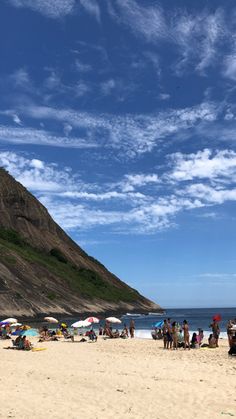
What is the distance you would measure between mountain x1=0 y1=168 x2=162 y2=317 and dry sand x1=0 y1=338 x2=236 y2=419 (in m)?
51.5

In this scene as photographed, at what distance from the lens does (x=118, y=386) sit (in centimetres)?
1568

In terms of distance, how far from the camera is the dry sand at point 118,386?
12.0 meters

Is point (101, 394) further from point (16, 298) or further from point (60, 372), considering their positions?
point (16, 298)

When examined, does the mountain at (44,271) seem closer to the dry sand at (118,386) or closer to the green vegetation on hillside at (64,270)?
the green vegetation on hillside at (64,270)

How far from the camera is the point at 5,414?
37.4 feet

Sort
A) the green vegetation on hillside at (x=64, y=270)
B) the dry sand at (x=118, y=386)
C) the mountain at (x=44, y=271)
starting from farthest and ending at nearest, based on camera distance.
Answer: the green vegetation on hillside at (x=64, y=270) → the mountain at (x=44, y=271) → the dry sand at (x=118, y=386)

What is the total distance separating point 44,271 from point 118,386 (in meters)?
87.5

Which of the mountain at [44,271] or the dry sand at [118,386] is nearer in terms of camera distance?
→ the dry sand at [118,386]

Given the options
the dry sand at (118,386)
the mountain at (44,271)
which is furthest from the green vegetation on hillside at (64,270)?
the dry sand at (118,386)

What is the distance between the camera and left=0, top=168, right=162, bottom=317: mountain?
3223 inches

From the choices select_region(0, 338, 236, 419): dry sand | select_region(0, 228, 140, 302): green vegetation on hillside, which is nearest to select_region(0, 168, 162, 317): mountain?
select_region(0, 228, 140, 302): green vegetation on hillside

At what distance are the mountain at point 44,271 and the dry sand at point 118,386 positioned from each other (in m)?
51.5

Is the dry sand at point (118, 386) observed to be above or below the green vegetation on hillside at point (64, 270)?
below

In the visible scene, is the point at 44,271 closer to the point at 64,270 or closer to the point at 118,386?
the point at 64,270
